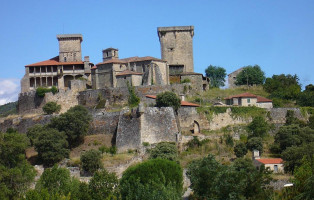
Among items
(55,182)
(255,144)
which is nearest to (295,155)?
(255,144)

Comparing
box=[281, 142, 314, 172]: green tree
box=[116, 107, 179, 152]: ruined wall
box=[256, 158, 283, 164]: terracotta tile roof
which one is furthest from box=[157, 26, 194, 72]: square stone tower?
box=[281, 142, 314, 172]: green tree

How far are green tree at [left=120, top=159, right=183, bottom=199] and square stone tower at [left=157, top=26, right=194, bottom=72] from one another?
2874 cm

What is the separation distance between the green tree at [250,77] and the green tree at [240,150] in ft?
88.6

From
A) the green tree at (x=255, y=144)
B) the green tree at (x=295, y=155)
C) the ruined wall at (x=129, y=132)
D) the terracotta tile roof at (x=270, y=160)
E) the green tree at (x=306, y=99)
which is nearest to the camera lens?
the green tree at (x=295, y=155)

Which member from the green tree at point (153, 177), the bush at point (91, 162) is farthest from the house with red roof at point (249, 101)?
the bush at point (91, 162)

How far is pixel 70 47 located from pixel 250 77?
23.7 m

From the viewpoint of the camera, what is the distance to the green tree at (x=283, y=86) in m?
70.7

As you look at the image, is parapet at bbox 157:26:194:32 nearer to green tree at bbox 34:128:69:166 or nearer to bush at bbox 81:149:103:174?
green tree at bbox 34:128:69:166

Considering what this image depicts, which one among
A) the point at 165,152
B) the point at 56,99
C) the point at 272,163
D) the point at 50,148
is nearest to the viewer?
the point at 272,163

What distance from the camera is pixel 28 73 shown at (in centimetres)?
7688

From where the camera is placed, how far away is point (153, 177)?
47562 mm

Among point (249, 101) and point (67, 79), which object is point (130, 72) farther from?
point (249, 101)

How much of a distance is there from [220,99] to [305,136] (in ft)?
48.3

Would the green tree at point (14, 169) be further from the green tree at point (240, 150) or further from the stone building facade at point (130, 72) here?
the green tree at point (240, 150)
